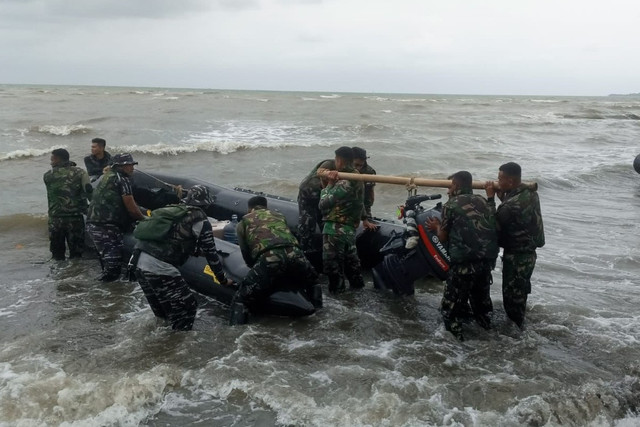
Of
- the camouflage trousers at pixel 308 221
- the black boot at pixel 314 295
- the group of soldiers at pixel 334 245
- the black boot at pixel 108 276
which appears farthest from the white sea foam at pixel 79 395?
the camouflage trousers at pixel 308 221

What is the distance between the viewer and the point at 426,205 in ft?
34.2

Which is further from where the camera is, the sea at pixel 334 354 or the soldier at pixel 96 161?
the soldier at pixel 96 161

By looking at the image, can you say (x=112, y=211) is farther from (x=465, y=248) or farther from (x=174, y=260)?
(x=465, y=248)

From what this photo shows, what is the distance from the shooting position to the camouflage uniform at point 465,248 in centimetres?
464

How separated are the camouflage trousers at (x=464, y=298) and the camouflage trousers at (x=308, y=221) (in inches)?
72.9

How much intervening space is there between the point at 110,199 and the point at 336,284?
282cm

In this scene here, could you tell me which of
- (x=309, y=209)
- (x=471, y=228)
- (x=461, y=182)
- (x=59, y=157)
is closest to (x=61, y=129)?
(x=59, y=157)

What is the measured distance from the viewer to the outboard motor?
206 inches

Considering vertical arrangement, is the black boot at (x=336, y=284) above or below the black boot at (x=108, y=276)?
above

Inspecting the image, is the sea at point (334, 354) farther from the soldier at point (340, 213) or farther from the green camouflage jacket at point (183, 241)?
the green camouflage jacket at point (183, 241)

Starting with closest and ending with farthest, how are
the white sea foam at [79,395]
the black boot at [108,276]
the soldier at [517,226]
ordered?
1. the white sea foam at [79,395]
2. the soldier at [517,226]
3. the black boot at [108,276]

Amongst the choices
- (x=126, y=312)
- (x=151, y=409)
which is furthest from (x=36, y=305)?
(x=151, y=409)

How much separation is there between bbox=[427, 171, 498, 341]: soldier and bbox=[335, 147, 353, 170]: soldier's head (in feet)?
4.06

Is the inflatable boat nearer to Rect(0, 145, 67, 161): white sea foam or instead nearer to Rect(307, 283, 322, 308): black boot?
Rect(307, 283, 322, 308): black boot
